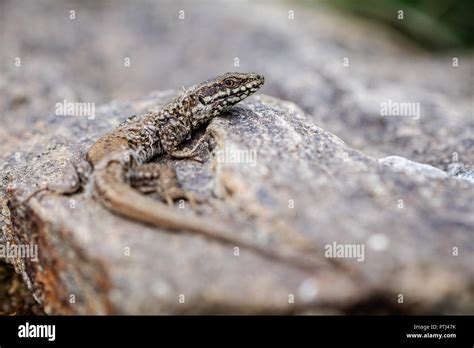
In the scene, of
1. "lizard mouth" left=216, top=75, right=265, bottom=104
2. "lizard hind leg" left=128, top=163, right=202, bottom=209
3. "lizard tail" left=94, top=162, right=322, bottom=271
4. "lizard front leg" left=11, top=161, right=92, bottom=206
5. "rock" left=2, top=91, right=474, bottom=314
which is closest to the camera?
"rock" left=2, top=91, right=474, bottom=314

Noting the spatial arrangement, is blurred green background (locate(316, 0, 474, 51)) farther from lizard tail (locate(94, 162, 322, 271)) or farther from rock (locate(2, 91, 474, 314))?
lizard tail (locate(94, 162, 322, 271))

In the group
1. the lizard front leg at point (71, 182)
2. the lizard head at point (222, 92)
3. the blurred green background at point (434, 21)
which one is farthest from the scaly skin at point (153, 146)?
the blurred green background at point (434, 21)

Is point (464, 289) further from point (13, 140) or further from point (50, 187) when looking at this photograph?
point (13, 140)

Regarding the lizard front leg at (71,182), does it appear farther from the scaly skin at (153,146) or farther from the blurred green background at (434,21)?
the blurred green background at (434,21)

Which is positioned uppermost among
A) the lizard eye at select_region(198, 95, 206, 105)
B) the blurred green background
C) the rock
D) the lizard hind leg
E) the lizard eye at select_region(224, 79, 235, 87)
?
the blurred green background

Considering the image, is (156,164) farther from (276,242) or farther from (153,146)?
(276,242)

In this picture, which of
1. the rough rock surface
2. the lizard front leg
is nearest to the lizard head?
the rough rock surface
